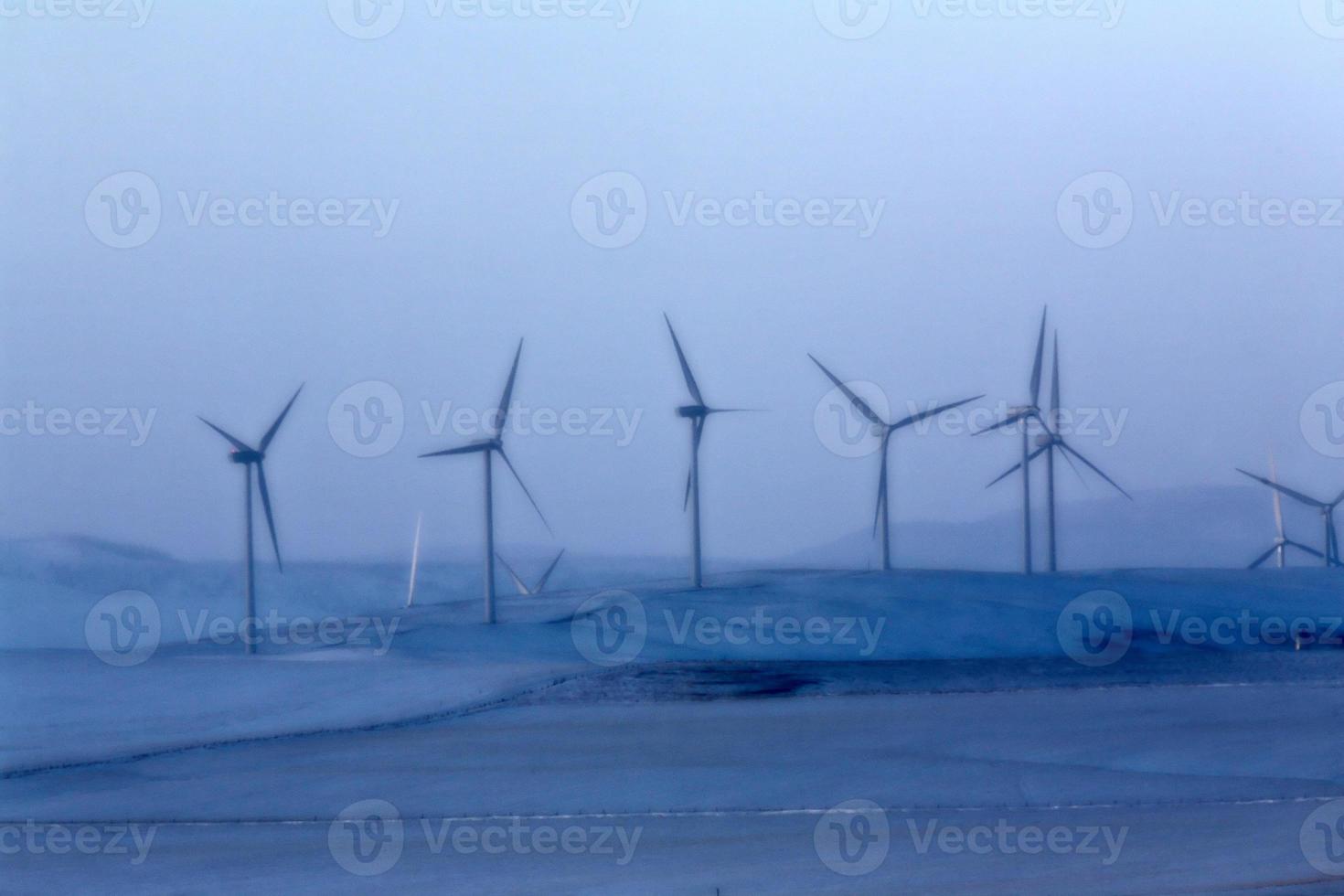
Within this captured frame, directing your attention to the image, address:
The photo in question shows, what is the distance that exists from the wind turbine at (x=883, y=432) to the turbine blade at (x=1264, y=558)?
2.20 meters

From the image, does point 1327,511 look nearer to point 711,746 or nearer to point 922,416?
point 922,416
